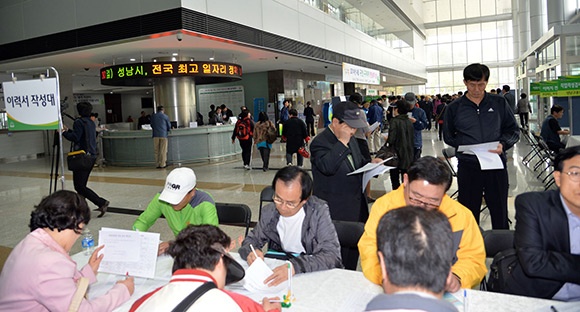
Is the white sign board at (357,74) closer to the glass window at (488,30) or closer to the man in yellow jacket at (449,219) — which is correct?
the man in yellow jacket at (449,219)

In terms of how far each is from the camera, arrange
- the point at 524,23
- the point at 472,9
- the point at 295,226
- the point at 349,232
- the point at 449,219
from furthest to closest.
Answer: the point at 472,9 → the point at 524,23 → the point at 349,232 → the point at 295,226 → the point at 449,219

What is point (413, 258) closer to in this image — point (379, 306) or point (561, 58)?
point (379, 306)

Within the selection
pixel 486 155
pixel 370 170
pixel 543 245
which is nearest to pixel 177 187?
pixel 370 170

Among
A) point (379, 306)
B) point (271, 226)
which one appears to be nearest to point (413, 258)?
point (379, 306)

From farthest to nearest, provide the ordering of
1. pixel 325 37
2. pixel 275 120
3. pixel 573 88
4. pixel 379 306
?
pixel 275 120, pixel 325 37, pixel 573 88, pixel 379 306

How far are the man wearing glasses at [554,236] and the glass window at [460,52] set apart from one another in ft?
136

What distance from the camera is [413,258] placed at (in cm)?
113

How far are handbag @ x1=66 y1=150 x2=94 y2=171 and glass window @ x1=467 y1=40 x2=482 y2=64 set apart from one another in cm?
3896

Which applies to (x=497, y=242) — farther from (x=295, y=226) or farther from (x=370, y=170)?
(x=295, y=226)

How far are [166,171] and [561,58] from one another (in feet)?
39.7

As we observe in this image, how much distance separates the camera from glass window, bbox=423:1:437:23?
41.2 meters

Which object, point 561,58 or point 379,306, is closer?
point 379,306

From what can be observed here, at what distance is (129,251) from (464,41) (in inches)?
1689

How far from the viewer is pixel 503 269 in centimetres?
236
